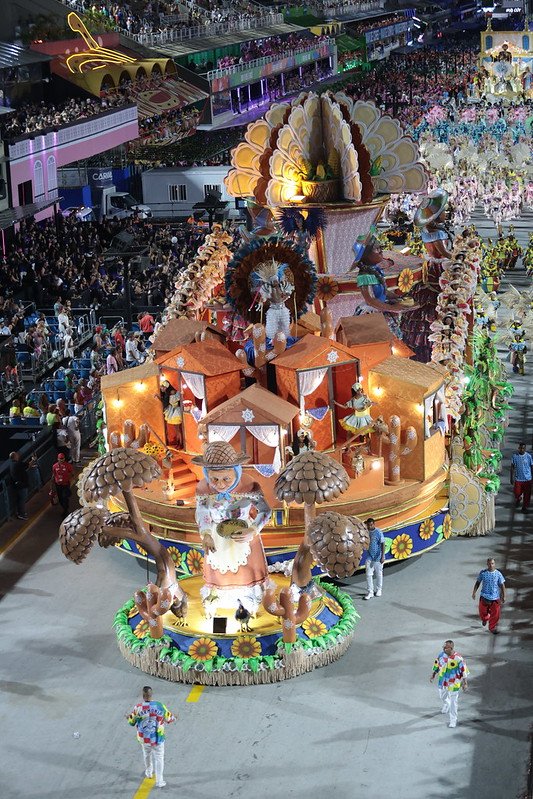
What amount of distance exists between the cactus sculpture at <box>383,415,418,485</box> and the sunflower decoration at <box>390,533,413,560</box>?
30.9 inches

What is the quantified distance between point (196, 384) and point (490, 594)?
5.48m

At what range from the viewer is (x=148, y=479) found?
1716cm

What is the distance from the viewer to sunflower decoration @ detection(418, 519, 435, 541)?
21.1 m

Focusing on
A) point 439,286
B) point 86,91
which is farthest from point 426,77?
point 439,286

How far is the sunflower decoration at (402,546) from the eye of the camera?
821 inches

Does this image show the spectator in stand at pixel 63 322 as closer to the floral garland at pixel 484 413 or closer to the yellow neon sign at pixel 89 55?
the floral garland at pixel 484 413

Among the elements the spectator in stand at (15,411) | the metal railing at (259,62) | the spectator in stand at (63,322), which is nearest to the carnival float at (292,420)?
the spectator in stand at (15,411)

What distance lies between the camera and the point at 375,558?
20.0m

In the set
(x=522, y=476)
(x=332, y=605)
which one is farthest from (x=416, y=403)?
(x=332, y=605)

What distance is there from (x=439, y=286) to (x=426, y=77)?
71.5m

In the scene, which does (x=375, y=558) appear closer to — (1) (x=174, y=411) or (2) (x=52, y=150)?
(1) (x=174, y=411)

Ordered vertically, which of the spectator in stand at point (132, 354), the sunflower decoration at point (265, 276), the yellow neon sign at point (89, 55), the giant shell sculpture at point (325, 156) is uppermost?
the yellow neon sign at point (89, 55)

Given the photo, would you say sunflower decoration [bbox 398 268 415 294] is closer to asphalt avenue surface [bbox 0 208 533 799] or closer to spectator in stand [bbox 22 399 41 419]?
spectator in stand [bbox 22 399 41 419]

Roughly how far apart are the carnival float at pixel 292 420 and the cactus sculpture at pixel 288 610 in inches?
1.1
